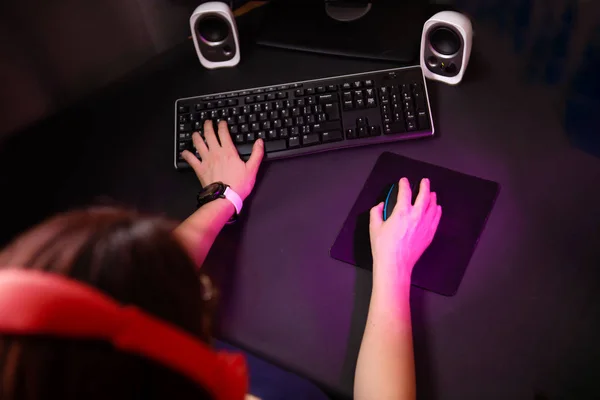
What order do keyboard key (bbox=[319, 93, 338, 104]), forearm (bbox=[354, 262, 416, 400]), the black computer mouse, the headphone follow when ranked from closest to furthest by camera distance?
1. the headphone
2. forearm (bbox=[354, 262, 416, 400])
3. the black computer mouse
4. keyboard key (bbox=[319, 93, 338, 104])

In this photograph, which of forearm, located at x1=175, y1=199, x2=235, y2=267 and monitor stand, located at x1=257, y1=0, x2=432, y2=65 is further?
monitor stand, located at x1=257, y1=0, x2=432, y2=65

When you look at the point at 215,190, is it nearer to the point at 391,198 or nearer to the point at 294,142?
the point at 294,142

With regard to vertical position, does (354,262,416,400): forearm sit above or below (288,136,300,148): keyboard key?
below

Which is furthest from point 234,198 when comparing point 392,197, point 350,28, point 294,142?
point 350,28

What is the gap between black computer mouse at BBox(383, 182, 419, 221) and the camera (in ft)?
2.56

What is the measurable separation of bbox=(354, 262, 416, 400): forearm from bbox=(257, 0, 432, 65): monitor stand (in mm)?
435

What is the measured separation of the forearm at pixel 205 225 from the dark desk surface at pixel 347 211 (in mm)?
24

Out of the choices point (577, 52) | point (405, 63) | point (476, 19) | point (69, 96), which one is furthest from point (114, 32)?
point (577, 52)

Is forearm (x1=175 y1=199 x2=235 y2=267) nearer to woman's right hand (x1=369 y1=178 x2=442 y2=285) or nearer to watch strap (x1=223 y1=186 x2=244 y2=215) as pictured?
watch strap (x1=223 y1=186 x2=244 y2=215)

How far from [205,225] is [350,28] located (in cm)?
47

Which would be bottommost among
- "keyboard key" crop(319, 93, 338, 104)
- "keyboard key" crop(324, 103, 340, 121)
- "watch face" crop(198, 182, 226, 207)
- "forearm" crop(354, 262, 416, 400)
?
"forearm" crop(354, 262, 416, 400)

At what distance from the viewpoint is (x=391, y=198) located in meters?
0.79

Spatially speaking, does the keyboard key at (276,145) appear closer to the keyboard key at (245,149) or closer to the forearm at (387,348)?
the keyboard key at (245,149)

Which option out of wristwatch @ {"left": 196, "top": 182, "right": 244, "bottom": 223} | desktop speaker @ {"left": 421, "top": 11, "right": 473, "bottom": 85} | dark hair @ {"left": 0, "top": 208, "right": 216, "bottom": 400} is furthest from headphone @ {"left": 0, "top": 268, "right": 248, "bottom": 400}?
desktop speaker @ {"left": 421, "top": 11, "right": 473, "bottom": 85}
